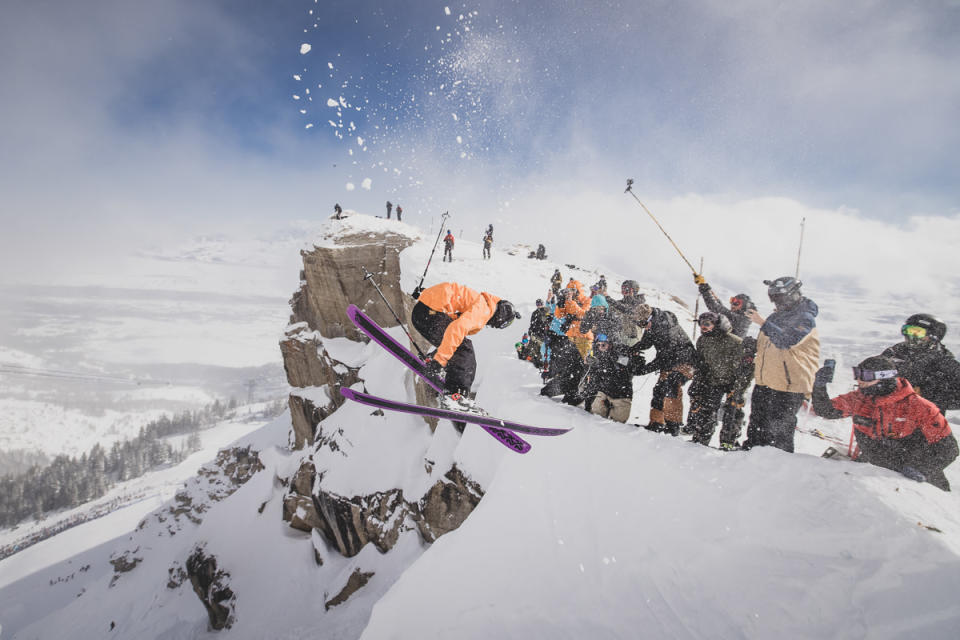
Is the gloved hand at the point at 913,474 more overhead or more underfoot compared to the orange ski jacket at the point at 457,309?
more underfoot

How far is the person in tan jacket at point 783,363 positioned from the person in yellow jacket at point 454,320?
3.56 m

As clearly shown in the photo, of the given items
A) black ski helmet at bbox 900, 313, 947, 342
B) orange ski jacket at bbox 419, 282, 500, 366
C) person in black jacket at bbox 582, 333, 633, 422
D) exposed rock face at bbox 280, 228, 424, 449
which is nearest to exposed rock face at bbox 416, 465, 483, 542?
person in black jacket at bbox 582, 333, 633, 422

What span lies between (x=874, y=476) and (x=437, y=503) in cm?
725

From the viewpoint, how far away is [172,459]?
270ft

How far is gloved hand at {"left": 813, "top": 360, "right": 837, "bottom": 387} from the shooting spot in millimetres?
4332

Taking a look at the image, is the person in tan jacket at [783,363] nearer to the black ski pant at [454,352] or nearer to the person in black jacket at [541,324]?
the person in black jacket at [541,324]

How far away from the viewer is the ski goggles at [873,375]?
3811 millimetres

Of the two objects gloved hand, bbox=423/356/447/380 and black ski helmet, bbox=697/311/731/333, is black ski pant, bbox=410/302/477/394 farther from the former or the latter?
black ski helmet, bbox=697/311/731/333

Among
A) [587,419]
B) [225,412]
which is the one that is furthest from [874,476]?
[225,412]

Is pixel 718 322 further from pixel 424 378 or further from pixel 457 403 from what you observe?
pixel 424 378

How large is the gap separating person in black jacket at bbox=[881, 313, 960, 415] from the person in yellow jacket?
495cm

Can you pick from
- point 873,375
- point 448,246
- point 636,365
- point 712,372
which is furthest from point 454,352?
point 448,246

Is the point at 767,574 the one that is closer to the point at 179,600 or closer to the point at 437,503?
the point at 437,503

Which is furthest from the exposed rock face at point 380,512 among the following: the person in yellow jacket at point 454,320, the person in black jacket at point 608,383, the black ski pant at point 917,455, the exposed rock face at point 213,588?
the black ski pant at point 917,455
